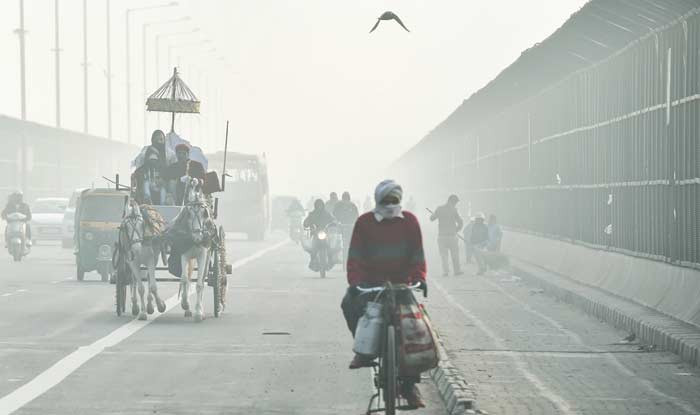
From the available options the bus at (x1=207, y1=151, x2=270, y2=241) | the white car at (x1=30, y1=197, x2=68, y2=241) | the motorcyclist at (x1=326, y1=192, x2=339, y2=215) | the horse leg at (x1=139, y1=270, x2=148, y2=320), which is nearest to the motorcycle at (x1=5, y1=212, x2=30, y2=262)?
the motorcyclist at (x1=326, y1=192, x2=339, y2=215)

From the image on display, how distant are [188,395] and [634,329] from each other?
281 inches

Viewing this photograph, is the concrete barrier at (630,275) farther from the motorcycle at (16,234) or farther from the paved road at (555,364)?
the motorcycle at (16,234)

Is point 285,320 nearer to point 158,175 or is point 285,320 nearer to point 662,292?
point 158,175

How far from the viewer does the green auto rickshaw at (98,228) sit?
29969 mm

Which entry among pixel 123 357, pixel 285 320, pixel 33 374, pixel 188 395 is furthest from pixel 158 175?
pixel 188 395

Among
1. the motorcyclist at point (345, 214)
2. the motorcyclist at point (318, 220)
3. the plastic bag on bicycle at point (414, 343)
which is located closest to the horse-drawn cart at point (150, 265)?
the plastic bag on bicycle at point (414, 343)

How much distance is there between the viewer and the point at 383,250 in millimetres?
11031

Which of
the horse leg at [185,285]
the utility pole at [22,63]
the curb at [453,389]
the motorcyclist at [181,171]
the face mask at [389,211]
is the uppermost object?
the utility pole at [22,63]

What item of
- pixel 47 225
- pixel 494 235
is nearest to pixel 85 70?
pixel 47 225

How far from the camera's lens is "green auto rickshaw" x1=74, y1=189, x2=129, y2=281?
30.0m

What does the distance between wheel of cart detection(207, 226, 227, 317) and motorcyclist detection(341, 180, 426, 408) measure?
1028 cm

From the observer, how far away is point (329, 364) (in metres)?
15.5

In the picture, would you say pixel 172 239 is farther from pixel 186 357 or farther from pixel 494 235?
pixel 494 235

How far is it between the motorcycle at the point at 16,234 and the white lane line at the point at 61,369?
18.5 metres
